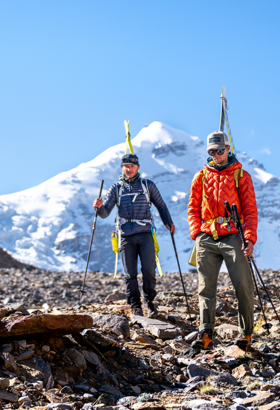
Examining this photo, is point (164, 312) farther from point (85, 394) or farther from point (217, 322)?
point (85, 394)

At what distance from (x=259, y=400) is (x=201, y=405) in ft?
2.03

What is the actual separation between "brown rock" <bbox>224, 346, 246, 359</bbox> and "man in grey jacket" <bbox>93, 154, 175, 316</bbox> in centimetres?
247

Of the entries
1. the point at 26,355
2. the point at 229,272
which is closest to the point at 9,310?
the point at 26,355

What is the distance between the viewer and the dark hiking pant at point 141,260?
344 inches

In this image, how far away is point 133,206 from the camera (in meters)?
8.90

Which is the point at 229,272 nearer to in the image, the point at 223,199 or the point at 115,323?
the point at 223,199

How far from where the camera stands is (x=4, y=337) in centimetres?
551

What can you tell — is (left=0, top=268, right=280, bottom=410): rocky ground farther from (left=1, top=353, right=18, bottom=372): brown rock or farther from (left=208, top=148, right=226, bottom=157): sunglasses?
(left=208, top=148, right=226, bottom=157): sunglasses

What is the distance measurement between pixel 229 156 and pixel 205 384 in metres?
3.32

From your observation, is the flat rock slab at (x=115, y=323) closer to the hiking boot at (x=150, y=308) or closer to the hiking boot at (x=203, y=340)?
the hiking boot at (x=203, y=340)

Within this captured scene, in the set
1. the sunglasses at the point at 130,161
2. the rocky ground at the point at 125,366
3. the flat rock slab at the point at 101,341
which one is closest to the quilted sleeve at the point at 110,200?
the sunglasses at the point at 130,161

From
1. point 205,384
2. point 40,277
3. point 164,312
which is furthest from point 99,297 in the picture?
point 205,384

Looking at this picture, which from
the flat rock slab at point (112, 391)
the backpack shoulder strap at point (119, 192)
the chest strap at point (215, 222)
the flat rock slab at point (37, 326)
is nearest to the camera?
the flat rock slab at point (112, 391)

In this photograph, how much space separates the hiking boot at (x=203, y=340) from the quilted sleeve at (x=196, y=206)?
1.42 m
